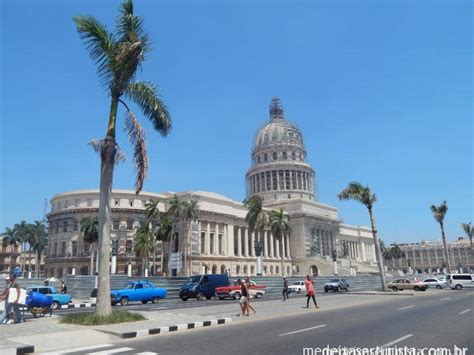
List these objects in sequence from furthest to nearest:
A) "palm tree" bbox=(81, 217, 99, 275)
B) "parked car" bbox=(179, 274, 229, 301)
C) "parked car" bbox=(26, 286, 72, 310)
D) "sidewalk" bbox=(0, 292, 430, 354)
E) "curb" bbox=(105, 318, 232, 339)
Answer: "palm tree" bbox=(81, 217, 99, 275) < "parked car" bbox=(179, 274, 229, 301) < "parked car" bbox=(26, 286, 72, 310) < "curb" bbox=(105, 318, 232, 339) < "sidewalk" bbox=(0, 292, 430, 354)

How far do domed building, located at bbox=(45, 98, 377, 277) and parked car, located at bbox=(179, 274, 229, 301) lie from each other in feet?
35.4

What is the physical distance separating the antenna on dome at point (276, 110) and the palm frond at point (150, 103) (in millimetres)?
114959

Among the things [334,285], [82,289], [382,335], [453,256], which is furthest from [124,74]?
[453,256]

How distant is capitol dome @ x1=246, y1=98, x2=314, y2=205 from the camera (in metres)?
115

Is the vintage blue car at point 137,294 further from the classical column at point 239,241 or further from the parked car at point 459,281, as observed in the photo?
the classical column at point 239,241

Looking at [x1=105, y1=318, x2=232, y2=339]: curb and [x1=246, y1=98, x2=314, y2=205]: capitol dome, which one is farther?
[x1=246, y1=98, x2=314, y2=205]: capitol dome

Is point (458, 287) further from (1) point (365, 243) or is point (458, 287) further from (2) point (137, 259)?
(1) point (365, 243)

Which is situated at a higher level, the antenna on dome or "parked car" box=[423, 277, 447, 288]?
the antenna on dome

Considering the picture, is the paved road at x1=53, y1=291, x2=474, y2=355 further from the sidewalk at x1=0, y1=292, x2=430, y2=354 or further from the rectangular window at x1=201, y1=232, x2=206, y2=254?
the rectangular window at x1=201, y1=232, x2=206, y2=254

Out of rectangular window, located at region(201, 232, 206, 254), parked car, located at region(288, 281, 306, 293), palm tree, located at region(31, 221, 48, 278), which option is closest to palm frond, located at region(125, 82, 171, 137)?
parked car, located at region(288, 281, 306, 293)

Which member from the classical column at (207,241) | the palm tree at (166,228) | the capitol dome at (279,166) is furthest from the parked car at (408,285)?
the capitol dome at (279,166)

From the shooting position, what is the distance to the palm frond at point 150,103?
17719 mm

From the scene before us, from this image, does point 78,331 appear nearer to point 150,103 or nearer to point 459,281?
point 150,103

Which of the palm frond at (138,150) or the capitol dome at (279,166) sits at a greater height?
the capitol dome at (279,166)
